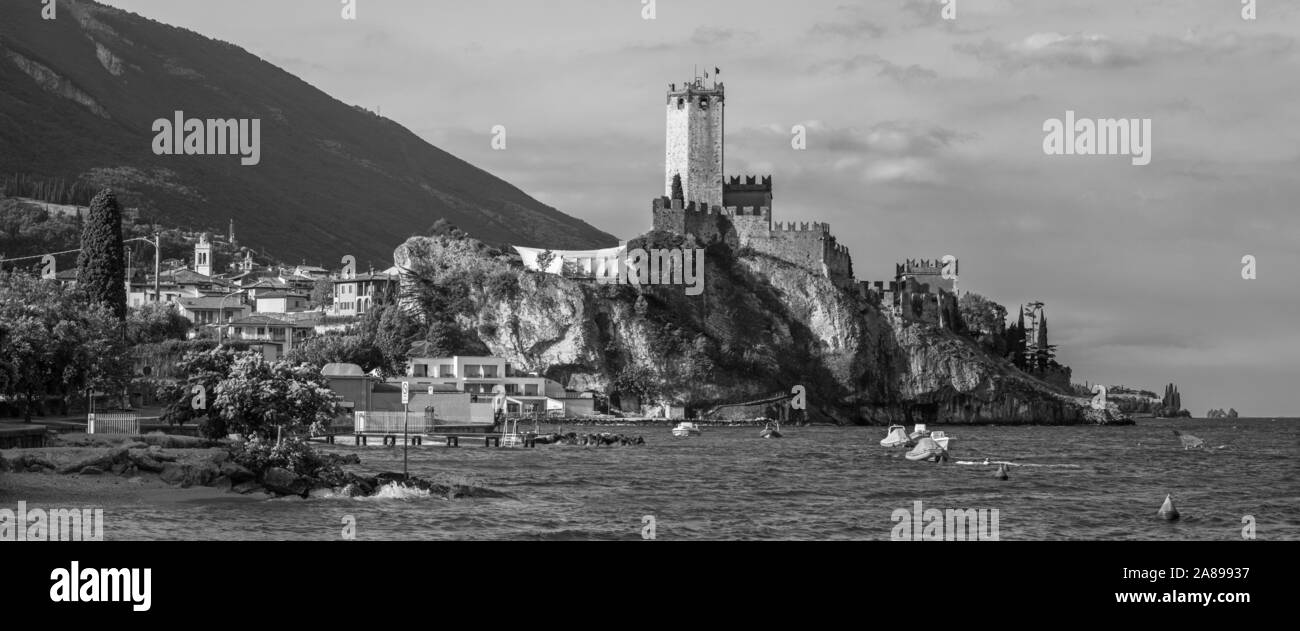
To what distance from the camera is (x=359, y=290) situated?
174m

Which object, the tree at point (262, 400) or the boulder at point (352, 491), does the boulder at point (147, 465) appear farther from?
the tree at point (262, 400)

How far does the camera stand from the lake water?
3753 cm

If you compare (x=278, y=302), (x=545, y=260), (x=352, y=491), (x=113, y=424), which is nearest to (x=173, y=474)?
(x=352, y=491)

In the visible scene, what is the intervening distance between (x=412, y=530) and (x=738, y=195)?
130219mm

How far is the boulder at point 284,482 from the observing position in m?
42.8

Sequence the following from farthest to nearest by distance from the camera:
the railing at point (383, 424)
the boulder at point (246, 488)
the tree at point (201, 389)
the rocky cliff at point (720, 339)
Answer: the rocky cliff at point (720, 339)
the railing at point (383, 424)
the tree at point (201, 389)
the boulder at point (246, 488)

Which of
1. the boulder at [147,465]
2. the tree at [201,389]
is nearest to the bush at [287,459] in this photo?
the boulder at [147,465]

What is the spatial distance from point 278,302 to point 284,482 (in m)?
135

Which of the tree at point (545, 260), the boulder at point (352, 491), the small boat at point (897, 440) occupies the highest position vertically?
the tree at point (545, 260)

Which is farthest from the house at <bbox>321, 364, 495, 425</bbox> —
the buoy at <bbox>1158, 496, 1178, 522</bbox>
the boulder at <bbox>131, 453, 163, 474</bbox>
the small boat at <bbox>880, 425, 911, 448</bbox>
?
the buoy at <bbox>1158, 496, 1178, 522</bbox>

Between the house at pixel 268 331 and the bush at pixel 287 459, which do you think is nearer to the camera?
the bush at pixel 287 459

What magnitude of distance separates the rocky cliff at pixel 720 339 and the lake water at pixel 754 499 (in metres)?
59.8

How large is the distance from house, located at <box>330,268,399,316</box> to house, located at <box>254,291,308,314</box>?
15.2 ft

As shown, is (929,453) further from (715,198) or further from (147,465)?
(715,198)
